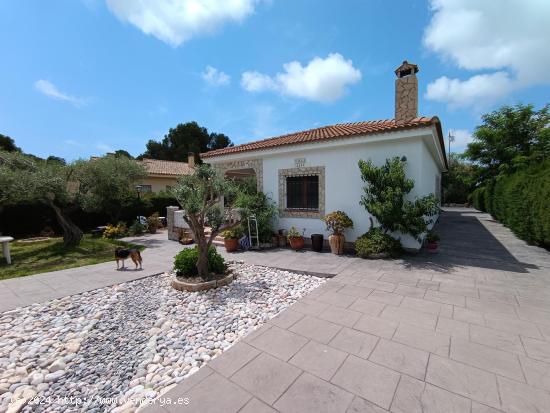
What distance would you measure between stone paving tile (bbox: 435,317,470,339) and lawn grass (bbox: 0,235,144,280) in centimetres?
950

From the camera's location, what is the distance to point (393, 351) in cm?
306

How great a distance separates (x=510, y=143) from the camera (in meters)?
20.4

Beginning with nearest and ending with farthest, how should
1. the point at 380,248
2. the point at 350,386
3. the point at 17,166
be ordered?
the point at 350,386, the point at 380,248, the point at 17,166

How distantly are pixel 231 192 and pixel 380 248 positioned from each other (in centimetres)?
467

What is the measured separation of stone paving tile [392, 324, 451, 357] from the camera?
311cm

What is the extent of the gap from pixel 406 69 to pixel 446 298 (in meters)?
7.75

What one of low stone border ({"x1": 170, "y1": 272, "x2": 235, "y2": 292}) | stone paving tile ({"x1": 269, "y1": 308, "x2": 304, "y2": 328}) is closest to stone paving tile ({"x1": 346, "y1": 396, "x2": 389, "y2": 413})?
stone paving tile ({"x1": 269, "y1": 308, "x2": 304, "y2": 328})

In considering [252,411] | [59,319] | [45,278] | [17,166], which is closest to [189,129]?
[17,166]

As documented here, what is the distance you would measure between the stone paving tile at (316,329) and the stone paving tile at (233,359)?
758mm

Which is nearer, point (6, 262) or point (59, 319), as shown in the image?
point (59, 319)

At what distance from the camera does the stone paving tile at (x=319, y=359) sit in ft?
9.00

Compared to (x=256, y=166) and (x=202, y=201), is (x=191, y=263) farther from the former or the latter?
(x=256, y=166)

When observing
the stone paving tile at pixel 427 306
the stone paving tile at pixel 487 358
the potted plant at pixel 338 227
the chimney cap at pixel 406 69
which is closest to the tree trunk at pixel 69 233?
the potted plant at pixel 338 227

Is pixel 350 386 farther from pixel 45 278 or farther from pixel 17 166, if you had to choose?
pixel 17 166
